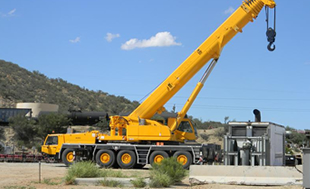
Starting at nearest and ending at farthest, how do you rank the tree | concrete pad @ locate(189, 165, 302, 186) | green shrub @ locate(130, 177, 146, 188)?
1. green shrub @ locate(130, 177, 146, 188)
2. concrete pad @ locate(189, 165, 302, 186)
3. the tree

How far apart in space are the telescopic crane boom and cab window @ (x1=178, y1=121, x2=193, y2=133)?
780 millimetres

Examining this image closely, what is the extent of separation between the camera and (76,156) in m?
27.1

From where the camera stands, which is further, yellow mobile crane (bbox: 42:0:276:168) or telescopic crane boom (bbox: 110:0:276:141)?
yellow mobile crane (bbox: 42:0:276:168)

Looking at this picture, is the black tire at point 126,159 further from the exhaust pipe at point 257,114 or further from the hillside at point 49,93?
the hillside at point 49,93

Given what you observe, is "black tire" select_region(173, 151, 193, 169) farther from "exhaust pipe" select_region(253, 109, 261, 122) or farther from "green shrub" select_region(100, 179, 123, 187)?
"green shrub" select_region(100, 179, 123, 187)

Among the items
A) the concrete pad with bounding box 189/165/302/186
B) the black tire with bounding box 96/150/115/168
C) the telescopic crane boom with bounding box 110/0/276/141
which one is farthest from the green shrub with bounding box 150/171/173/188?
the black tire with bounding box 96/150/115/168

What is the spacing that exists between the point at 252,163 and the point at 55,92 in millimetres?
68691

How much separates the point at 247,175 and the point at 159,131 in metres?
10.6

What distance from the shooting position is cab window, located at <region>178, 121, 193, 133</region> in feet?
89.2

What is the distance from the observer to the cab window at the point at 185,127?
27.2 meters

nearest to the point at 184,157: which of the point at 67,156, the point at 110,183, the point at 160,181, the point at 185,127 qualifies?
the point at 185,127

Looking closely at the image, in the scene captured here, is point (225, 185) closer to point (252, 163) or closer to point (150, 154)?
point (252, 163)

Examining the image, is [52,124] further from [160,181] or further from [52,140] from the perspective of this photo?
[160,181]

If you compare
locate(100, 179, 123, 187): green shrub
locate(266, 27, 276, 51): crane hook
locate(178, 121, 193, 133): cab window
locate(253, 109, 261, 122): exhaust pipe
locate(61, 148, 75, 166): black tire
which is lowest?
locate(100, 179, 123, 187): green shrub
